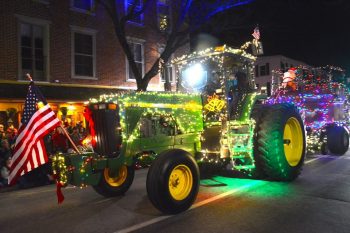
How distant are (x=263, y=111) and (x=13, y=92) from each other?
11008 millimetres

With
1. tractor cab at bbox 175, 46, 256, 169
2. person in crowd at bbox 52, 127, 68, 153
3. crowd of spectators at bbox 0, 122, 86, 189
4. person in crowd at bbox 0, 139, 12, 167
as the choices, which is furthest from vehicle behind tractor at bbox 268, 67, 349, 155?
person in crowd at bbox 0, 139, 12, 167

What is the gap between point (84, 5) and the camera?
19156 millimetres

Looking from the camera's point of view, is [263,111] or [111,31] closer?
[263,111]

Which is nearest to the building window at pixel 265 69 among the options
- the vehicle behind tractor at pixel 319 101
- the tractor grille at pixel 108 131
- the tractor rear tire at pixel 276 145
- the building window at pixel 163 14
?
the building window at pixel 163 14

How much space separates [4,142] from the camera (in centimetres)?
1101

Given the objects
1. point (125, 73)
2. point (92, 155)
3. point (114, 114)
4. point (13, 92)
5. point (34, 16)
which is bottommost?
point (92, 155)

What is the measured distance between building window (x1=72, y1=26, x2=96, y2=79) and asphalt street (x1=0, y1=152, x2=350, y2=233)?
10.3 m

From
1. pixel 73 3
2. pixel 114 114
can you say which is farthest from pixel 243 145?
pixel 73 3

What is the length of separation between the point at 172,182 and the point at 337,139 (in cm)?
870

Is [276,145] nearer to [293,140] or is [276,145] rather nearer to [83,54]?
[293,140]

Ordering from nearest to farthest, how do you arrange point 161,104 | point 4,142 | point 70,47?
1. point 161,104
2. point 4,142
3. point 70,47

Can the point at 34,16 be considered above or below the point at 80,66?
above

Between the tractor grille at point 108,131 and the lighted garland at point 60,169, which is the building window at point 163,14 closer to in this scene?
the tractor grille at point 108,131

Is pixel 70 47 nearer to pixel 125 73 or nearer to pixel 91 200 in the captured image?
pixel 125 73
